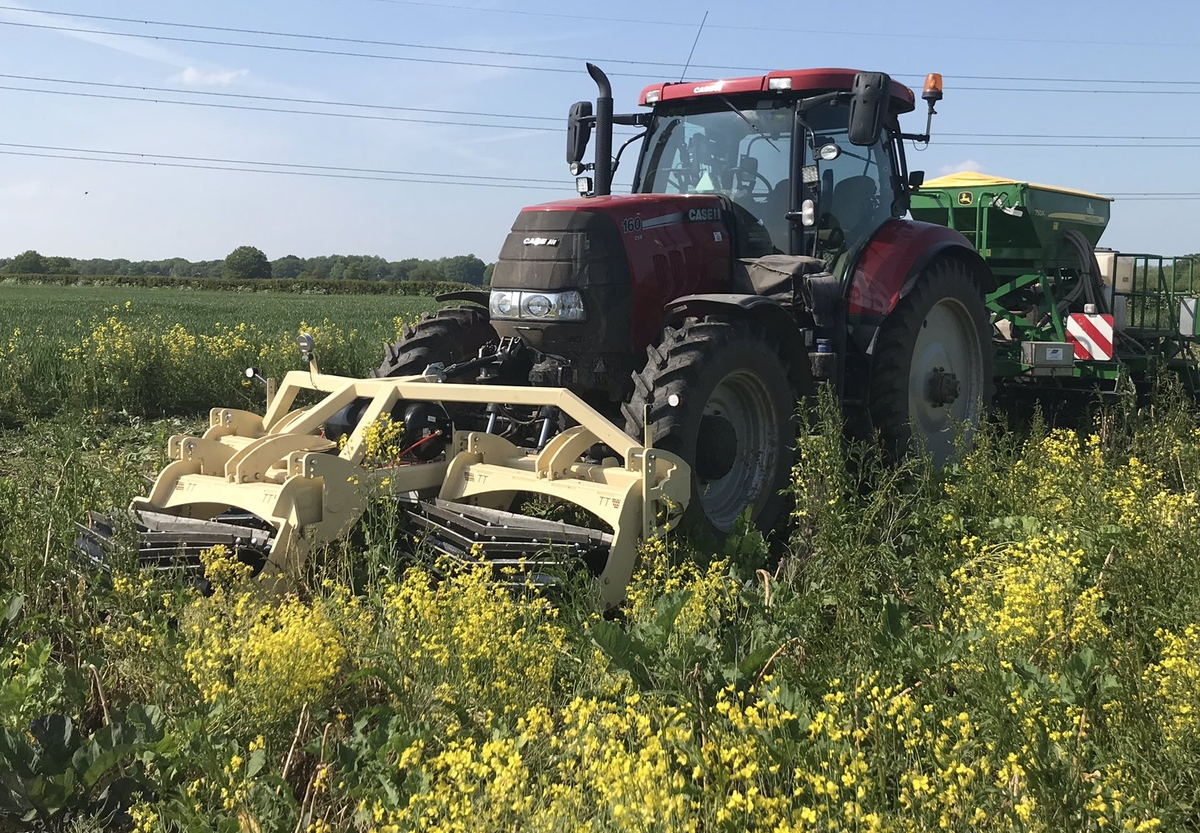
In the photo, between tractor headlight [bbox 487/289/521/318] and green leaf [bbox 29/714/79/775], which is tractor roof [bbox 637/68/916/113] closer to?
tractor headlight [bbox 487/289/521/318]

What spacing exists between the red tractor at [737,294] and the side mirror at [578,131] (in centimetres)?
1

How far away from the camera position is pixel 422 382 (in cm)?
509

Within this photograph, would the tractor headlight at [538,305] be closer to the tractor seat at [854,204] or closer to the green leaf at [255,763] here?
the tractor seat at [854,204]

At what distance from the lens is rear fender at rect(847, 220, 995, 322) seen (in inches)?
244

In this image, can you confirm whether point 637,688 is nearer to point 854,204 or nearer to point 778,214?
point 778,214

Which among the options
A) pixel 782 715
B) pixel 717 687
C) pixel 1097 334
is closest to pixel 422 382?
pixel 717 687

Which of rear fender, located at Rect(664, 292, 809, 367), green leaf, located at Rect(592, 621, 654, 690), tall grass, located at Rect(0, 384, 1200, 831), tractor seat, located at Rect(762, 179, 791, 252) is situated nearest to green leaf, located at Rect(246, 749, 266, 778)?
tall grass, located at Rect(0, 384, 1200, 831)

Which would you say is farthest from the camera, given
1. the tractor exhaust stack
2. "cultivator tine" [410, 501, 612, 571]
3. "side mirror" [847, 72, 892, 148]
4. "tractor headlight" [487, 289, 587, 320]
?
the tractor exhaust stack

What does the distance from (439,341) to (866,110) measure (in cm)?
262

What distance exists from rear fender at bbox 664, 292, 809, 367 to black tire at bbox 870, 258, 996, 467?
2.43 ft

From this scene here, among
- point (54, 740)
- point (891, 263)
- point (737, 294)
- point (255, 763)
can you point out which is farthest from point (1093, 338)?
point (54, 740)

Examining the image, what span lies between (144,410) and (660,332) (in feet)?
21.6

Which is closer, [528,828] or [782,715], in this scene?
[528,828]

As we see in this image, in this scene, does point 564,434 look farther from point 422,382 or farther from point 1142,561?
point 1142,561
